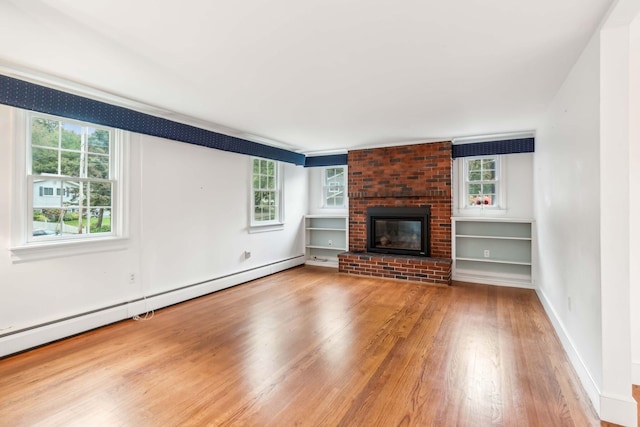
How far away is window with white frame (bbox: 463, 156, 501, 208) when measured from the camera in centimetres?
510

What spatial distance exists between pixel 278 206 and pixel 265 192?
1.45ft

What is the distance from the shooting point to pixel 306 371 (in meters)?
2.35

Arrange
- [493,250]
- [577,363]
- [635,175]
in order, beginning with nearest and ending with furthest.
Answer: [635,175], [577,363], [493,250]

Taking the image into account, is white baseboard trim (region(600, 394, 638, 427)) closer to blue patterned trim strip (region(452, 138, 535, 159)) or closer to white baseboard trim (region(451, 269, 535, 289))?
white baseboard trim (region(451, 269, 535, 289))

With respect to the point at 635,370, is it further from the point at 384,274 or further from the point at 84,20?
the point at 84,20

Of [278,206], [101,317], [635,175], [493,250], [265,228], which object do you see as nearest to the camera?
[635,175]

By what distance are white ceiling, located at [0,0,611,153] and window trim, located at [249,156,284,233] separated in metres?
1.67

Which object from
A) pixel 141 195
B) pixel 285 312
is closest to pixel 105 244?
pixel 141 195

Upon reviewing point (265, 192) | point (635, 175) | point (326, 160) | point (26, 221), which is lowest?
point (26, 221)

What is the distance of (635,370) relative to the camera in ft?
7.29

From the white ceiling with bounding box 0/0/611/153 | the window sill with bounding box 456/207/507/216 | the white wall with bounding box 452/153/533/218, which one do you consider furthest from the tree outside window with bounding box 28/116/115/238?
the white wall with bounding box 452/153/533/218

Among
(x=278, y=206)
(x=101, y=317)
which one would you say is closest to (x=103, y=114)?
(x=101, y=317)

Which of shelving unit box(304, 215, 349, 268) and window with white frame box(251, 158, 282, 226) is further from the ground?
window with white frame box(251, 158, 282, 226)

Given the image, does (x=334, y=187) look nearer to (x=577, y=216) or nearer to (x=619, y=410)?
(x=577, y=216)
